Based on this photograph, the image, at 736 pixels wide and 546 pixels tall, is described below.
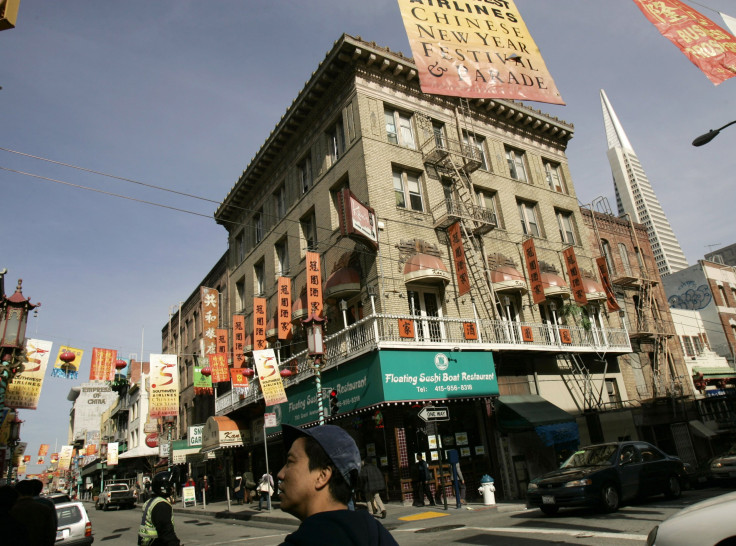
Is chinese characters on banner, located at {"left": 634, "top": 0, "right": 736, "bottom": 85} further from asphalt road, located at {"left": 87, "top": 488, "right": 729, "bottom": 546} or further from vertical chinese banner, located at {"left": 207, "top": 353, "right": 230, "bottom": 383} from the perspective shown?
vertical chinese banner, located at {"left": 207, "top": 353, "right": 230, "bottom": 383}

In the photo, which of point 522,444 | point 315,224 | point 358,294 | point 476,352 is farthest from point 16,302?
point 522,444

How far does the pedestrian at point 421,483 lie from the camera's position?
16.1 metres

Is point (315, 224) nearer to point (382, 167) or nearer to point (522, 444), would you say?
point (382, 167)

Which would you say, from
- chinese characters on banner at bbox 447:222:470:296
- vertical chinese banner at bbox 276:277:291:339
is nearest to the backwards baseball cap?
chinese characters on banner at bbox 447:222:470:296

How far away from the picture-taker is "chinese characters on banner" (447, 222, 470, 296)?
19922 mm

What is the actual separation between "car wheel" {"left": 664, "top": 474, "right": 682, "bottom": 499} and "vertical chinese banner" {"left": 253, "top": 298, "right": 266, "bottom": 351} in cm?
1793

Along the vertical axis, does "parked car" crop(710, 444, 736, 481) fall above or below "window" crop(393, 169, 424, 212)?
below

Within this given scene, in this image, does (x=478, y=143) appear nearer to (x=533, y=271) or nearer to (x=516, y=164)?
(x=516, y=164)

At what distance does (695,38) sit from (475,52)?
220 inches

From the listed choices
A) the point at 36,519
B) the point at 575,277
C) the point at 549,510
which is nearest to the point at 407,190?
the point at 575,277

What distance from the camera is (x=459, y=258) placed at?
20391 mm

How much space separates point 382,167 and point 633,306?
1731cm

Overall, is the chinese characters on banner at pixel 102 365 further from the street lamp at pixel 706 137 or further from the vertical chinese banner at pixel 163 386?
the street lamp at pixel 706 137

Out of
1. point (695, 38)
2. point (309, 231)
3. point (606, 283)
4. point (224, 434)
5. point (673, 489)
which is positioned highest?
point (309, 231)
